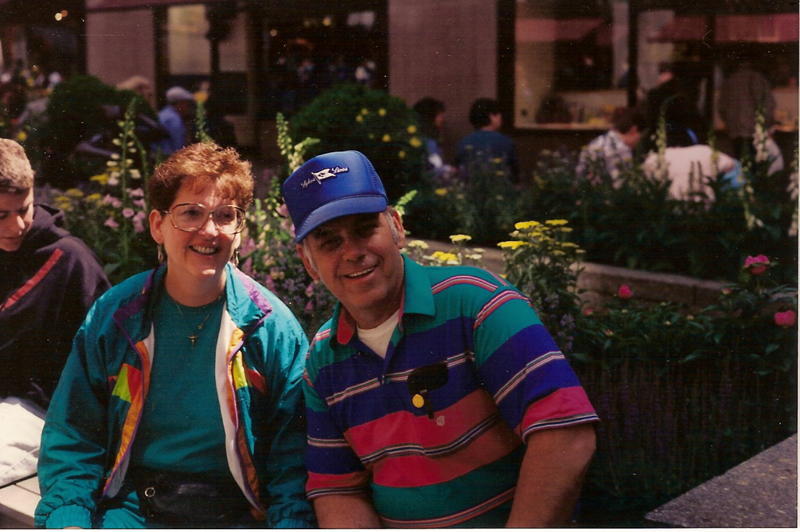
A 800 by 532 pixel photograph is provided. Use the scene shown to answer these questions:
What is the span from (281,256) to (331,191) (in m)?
1.85

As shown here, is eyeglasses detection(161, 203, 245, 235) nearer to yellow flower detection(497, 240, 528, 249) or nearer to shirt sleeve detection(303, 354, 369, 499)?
shirt sleeve detection(303, 354, 369, 499)

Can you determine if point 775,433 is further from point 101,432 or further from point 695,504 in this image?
point 101,432

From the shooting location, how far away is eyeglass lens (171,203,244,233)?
2795 millimetres

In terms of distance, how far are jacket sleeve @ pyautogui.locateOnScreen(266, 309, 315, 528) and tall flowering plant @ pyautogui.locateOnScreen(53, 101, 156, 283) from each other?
2015 millimetres

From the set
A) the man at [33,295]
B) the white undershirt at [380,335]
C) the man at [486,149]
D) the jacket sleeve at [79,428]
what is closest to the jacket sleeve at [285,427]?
the white undershirt at [380,335]

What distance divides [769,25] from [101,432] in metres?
7.18

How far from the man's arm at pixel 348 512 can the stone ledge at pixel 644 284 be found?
281 cm

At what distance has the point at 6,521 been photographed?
3127mm

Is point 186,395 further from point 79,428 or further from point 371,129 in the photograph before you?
point 371,129

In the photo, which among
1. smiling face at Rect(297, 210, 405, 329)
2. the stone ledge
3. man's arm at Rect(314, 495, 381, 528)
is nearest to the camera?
smiling face at Rect(297, 210, 405, 329)

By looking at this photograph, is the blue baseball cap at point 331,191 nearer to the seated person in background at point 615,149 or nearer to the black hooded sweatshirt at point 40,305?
the black hooded sweatshirt at point 40,305

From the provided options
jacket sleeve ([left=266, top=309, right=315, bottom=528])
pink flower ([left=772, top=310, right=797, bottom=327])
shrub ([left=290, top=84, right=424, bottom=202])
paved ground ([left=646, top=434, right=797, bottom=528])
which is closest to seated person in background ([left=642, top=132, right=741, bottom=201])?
shrub ([left=290, top=84, right=424, bottom=202])

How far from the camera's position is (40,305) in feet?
11.2

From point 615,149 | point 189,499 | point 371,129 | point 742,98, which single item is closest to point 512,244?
point 189,499
